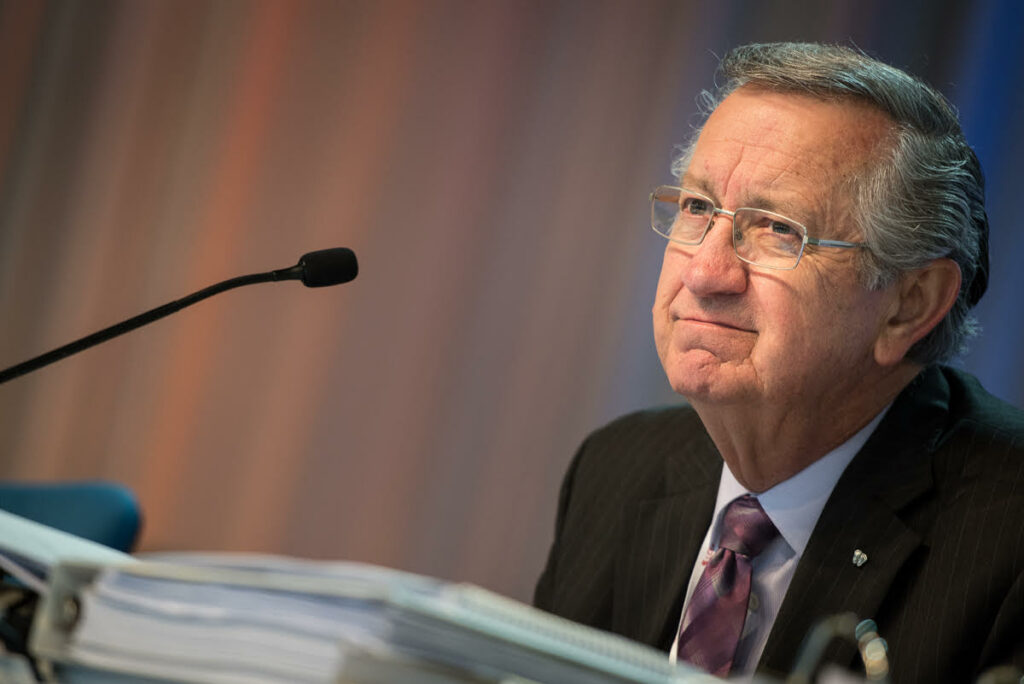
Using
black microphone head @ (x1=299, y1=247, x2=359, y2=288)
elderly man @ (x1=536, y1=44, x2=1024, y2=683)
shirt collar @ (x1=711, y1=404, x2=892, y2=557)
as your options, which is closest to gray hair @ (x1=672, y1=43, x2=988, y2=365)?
elderly man @ (x1=536, y1=44, x2=1024, y2=683)

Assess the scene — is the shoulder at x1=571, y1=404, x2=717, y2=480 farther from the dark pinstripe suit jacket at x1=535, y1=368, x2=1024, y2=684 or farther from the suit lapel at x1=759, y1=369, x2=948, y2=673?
the suit lapel at x1=759, y1=369, x2=948, y2=673

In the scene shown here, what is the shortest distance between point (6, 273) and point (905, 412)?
3.37 m

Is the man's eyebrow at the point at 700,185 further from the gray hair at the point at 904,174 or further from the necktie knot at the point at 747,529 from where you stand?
the necktie knot at the point at 747,529

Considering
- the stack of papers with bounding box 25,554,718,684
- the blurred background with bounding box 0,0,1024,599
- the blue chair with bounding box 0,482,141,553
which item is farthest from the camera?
the blurred background with bounding box 0,0,1024,599

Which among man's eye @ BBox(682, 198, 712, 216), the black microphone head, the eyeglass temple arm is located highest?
man's eye @ BBox(682, 198, 712, 216)

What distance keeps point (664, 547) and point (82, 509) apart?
64.3 inches

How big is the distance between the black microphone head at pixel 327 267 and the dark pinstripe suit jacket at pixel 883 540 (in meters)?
0.78

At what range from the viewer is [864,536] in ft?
5.44

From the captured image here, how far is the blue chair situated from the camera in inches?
108

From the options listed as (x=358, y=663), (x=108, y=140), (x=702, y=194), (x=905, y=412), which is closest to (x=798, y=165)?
(x=702, y=194)

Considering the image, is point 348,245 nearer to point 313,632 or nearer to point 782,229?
point 782,229

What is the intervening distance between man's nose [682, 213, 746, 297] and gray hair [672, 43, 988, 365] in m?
0.20

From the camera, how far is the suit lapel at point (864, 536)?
5.24ft

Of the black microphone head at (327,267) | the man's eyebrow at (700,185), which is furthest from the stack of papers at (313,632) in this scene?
the man's eyebrow at (700,185)
